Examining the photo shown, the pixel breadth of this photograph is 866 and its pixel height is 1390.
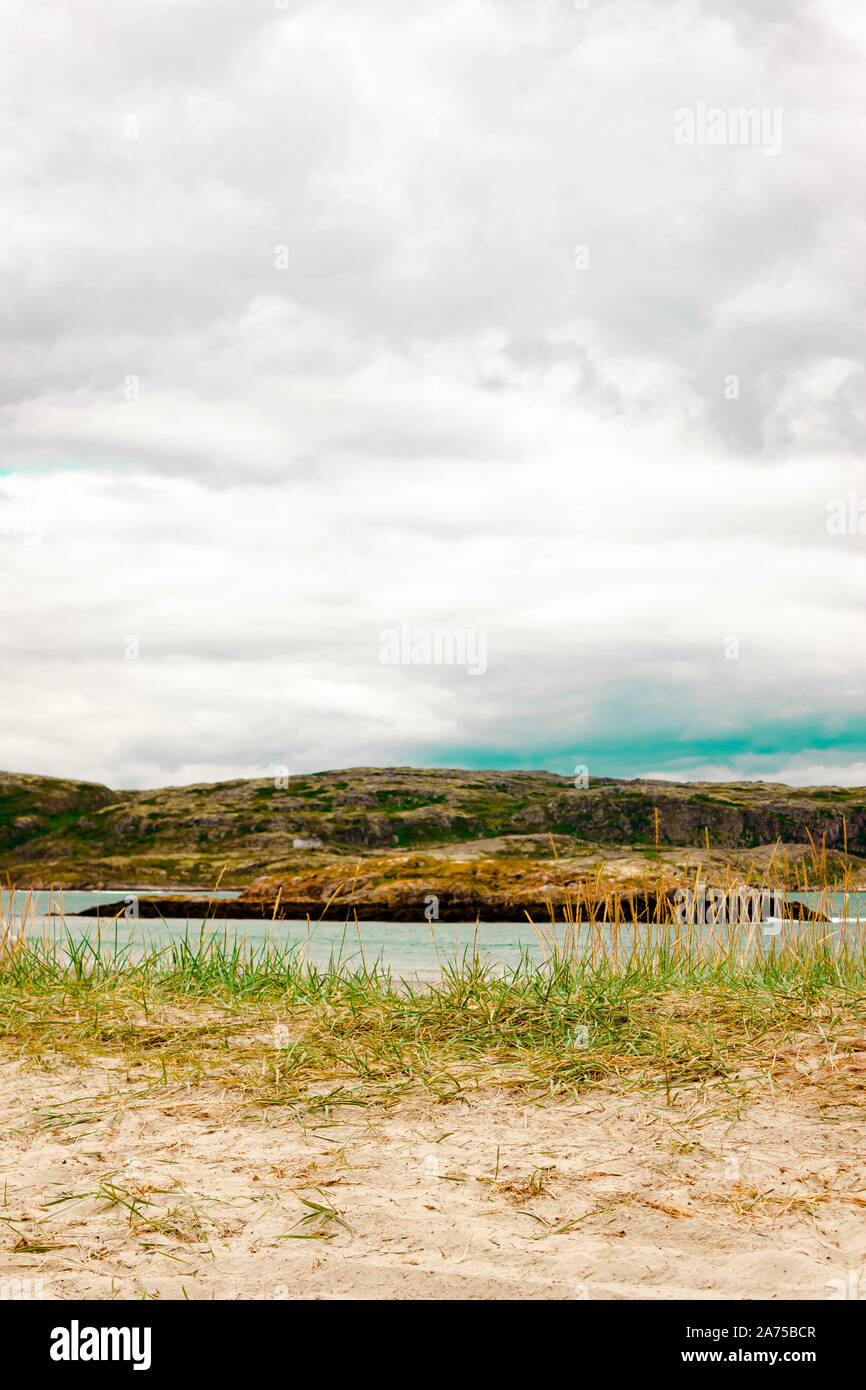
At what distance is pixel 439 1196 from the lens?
4328 mm

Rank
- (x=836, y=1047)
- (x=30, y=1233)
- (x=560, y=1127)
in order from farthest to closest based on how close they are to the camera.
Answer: (x=836, y=1047)
(x=560, y=1127)
(x=30, y=1233)

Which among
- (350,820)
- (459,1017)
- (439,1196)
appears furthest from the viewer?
(350,820)

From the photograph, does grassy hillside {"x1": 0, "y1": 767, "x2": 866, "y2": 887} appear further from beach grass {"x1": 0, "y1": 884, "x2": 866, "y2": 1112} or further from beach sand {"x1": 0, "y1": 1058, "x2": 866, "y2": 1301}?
beach sand {"x1": 0, "y1": 1058, "x2": 866, "y2": 1301}

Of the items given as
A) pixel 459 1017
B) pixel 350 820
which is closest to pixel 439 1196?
pixel 459 1017

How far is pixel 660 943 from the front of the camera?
29.2 feet

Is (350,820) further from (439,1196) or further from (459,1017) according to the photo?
(439,1196)

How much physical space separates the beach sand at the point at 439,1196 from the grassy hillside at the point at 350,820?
386 feet

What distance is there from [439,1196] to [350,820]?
156 metres

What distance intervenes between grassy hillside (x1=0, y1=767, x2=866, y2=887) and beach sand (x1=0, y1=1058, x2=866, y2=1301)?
117758 millimetres
